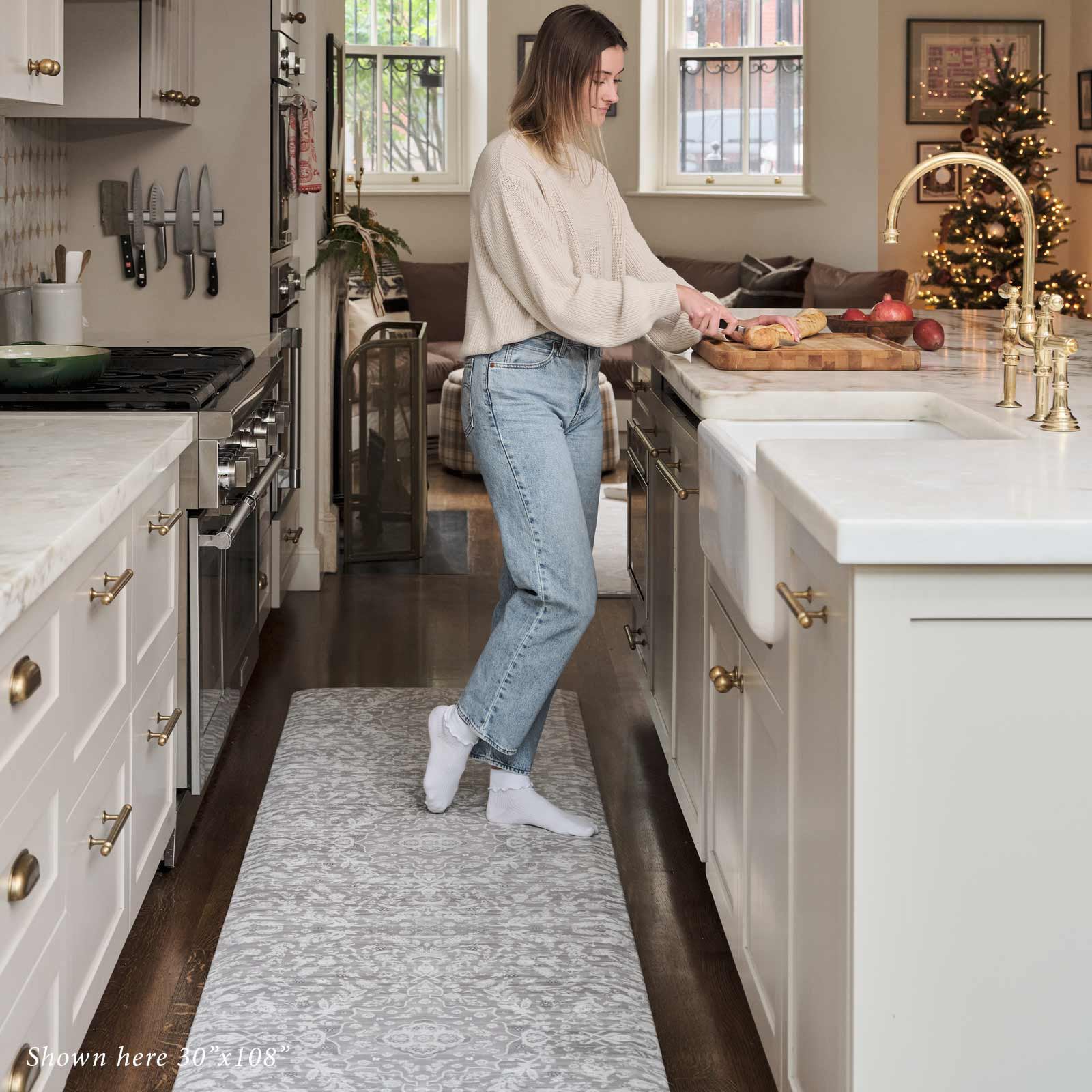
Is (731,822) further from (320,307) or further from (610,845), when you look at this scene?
(320,307)

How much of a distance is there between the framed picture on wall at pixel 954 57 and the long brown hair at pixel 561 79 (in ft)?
22.1

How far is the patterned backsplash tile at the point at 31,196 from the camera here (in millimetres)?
3246

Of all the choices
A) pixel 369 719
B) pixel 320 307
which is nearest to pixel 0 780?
pixel 369 719

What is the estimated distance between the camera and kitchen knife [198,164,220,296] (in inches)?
148

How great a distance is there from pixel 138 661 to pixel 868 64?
6736mm

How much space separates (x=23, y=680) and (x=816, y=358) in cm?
161

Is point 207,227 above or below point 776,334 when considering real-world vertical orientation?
above

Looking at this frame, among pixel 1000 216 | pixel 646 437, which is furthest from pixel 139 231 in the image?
pixel 1000 216

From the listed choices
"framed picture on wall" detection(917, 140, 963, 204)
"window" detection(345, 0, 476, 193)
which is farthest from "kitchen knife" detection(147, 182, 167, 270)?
"framed picture on wall" detection(917, 140, 963, 204)

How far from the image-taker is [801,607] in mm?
1480

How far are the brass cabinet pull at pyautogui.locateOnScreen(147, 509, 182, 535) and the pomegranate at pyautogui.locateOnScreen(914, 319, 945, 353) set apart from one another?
61.1 inches

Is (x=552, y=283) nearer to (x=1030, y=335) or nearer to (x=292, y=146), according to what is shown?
(x=1030, y=335)

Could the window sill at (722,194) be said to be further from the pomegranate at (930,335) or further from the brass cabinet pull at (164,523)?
the brass cabinet pull at (164,523)

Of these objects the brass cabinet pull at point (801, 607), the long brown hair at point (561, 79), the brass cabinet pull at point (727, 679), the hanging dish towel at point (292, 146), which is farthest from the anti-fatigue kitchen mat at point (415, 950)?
the hanging dish towel at point (292, 146)
